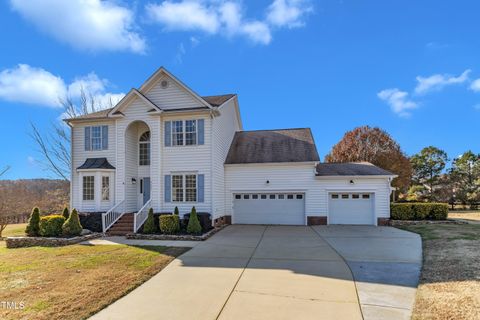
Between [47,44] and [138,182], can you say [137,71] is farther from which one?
[138,182]

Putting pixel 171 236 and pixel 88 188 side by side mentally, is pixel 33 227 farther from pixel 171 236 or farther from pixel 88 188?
pixel 171 236

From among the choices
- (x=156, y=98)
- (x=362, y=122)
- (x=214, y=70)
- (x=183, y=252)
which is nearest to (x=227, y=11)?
(x=156, y=98)

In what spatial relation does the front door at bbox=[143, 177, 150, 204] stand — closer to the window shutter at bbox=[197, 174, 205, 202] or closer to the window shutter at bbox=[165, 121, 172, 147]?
the window shutter at bbox=[165, 121, 172, 147]

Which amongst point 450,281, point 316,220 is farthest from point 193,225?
point 450,281

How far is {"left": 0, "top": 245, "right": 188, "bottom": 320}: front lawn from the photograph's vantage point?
5.54 metres

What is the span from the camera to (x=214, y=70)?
2023 cm

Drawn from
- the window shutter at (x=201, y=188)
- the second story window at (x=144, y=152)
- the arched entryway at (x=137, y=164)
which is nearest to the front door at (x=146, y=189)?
the arched entryway at (x=137, y=164)

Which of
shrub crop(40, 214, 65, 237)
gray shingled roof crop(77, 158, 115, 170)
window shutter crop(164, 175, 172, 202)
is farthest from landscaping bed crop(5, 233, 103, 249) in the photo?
gray shingled roof crop(77, 158, 115, 170)

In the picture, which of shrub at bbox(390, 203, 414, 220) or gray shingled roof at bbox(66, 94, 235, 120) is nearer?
shrub at bbox(390, 203, 414, 220)

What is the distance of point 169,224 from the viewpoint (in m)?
13.6

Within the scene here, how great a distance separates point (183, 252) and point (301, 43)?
11923mm

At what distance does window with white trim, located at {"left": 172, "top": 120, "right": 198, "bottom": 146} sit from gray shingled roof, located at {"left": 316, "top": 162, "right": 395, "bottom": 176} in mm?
7576

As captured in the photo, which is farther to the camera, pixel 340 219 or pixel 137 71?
pixel 137 71

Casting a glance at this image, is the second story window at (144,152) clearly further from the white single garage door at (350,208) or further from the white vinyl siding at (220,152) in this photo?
the white single garage door at (350,208)
